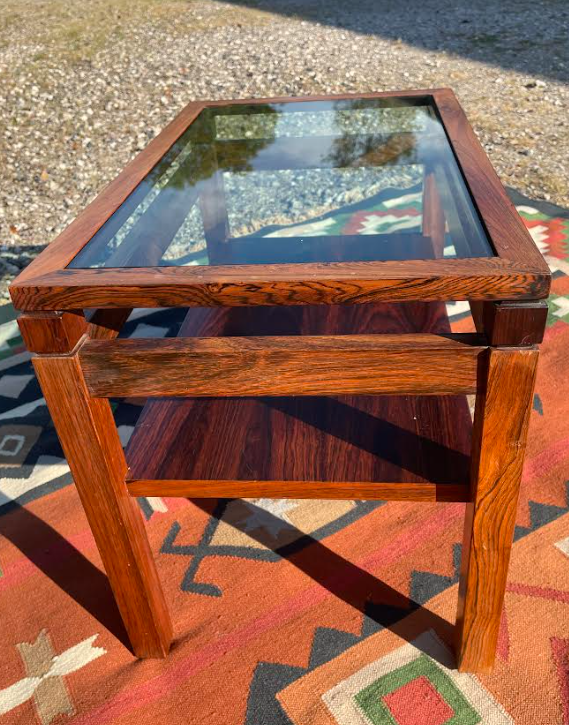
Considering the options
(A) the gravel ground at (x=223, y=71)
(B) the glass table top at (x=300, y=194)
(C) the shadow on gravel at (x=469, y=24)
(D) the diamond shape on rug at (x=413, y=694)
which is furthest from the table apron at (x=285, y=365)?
(C) the shadow on gravel at (x=469, y=24)

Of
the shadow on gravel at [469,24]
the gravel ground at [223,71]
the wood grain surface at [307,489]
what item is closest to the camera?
the wood grain surface at [307,489]

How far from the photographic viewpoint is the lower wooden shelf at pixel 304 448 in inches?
32.9

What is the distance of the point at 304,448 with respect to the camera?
907mm

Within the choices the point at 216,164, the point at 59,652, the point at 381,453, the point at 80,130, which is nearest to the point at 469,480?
the point at 381,453

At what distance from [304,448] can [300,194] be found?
559mm

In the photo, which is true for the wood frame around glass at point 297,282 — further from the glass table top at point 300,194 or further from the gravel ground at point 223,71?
the gravel ground at point 223,71

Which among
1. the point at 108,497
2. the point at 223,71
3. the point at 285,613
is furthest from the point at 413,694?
the point at 223,71

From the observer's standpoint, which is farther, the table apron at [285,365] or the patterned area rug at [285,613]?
the patterned area rug at [285,613]

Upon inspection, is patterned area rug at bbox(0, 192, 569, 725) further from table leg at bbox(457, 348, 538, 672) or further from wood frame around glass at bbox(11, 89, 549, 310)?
wood frame around glass at bbox(11, 89, 549, 310)

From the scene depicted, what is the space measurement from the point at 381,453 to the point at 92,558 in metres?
0.58

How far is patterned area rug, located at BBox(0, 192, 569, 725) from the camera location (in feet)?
2.92

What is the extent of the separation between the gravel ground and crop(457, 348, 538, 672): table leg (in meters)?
1.74

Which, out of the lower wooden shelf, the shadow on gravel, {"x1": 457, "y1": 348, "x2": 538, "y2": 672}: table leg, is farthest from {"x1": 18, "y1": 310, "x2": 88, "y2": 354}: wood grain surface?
the shadow on gravel

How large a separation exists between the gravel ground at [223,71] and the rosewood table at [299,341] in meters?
1.23
